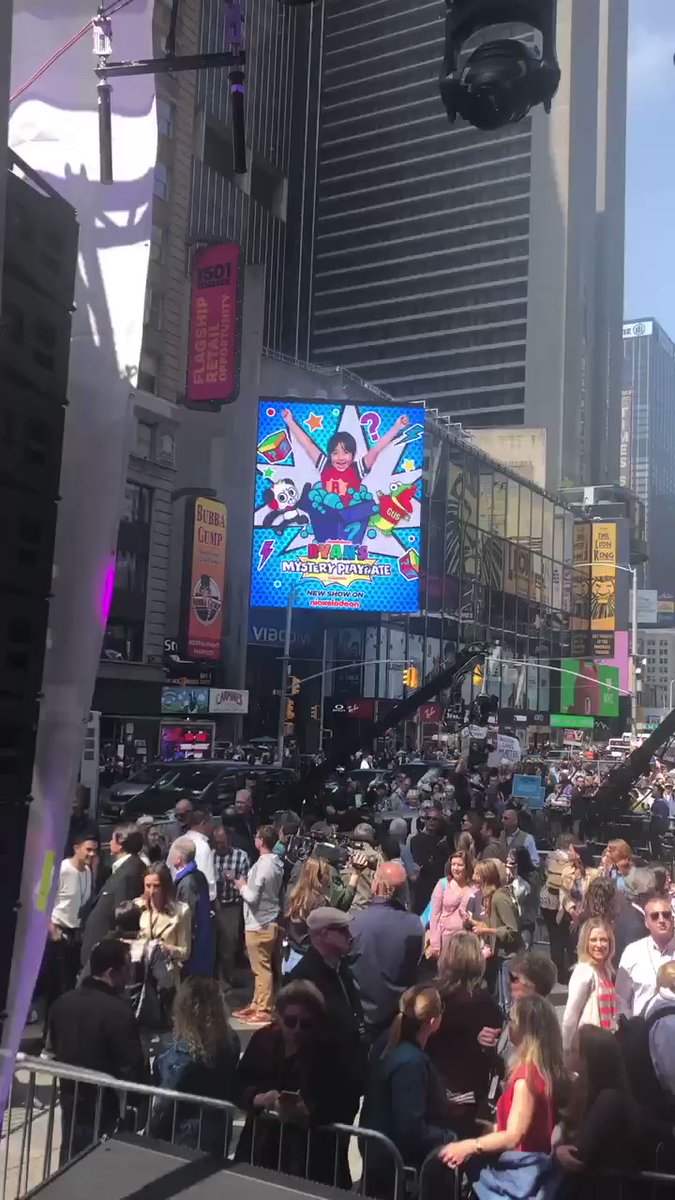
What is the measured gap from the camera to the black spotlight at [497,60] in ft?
13.0

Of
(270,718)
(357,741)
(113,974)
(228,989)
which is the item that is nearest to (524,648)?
(270,718)

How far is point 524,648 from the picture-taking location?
7688 centimetres

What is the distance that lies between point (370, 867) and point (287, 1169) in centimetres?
452

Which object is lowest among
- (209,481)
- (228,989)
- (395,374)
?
(228,989)

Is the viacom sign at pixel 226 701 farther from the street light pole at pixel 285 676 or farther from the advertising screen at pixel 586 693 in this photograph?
the advertising screen at pixel 586 693

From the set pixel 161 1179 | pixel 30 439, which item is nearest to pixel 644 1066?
pixel 161 1179

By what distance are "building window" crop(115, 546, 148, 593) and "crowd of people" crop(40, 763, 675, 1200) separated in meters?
28.7

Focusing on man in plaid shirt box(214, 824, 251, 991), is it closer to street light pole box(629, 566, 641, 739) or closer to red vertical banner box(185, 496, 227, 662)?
red vertical banner box(185, 496, 227, 662)

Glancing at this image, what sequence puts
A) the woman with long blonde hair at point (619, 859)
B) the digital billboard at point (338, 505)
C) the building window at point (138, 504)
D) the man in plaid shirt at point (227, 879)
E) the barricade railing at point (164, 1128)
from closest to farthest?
the barricade railing at point (164, 1128) → the woman with long blonde hair at point (619, 859) → the man in plaid shirt at point (227, 879) → the building window at point (138, 504) → the digital billboard at point (338, 505)

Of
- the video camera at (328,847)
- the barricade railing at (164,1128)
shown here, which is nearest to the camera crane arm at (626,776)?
the video camera at (328,847)

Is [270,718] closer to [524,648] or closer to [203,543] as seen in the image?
[203,543]

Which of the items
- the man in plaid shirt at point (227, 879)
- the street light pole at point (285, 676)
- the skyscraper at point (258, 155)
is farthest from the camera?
→ the skyscraper at point (258, 155)

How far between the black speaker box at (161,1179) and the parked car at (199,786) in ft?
48.5

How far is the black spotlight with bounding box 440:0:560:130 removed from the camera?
3965 millimetres
